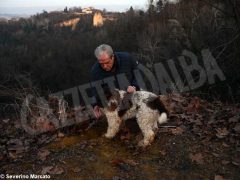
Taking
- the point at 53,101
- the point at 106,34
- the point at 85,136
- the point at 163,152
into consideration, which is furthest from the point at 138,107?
the point at 106,34

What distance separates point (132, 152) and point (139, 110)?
0.65 meters

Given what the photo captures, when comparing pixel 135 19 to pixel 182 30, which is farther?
pixel 135 19

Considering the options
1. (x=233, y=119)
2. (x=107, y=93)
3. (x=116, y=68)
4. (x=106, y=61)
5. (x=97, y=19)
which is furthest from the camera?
(x=97, y=19)

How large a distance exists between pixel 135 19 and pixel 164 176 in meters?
59.1

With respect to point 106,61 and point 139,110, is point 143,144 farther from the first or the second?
point 106,61

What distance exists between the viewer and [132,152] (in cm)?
544

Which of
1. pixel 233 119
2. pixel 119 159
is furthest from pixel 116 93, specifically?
pixel 233 119

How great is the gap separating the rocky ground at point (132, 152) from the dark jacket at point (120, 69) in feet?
2.63

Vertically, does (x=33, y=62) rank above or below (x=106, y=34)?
below

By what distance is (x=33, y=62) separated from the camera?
2436 inches

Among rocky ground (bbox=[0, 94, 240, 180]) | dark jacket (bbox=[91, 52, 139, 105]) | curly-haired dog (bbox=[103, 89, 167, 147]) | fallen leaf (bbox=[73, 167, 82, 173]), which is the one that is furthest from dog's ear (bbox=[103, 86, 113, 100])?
fallen leaf (bbox=[73, 167, 82, 173])

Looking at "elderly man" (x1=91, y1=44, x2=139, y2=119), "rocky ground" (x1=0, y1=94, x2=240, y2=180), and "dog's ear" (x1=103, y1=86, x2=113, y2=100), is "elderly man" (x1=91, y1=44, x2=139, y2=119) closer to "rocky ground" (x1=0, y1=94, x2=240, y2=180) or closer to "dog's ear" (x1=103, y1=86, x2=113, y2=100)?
"dog's ear" (x1=103, y1=86, x2=113, y2=100)

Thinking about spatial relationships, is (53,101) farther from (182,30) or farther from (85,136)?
(182,30)

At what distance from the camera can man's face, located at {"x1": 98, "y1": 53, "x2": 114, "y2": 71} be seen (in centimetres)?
558
